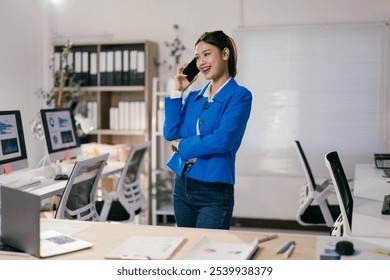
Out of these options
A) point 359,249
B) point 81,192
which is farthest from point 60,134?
point 359,249

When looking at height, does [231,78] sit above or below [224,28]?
below

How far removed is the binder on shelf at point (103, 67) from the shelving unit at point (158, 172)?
1.62 ft

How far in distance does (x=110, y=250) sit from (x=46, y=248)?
188mm

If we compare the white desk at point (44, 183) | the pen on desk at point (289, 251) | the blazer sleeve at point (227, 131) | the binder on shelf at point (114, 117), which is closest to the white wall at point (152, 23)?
the binder on shelf at point (114, 117)

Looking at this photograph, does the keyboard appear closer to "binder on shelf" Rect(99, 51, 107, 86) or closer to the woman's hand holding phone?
the woman's hand holding phone

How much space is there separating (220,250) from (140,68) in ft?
11.5

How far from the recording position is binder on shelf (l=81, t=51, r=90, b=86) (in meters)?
5.05

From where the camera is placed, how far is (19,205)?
1525 mm

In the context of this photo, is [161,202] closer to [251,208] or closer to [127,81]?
[251,208]

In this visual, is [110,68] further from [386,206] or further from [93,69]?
[386,206]

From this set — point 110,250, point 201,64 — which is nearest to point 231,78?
point 201,64

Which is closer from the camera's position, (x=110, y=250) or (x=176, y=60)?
(x=110, y=250)

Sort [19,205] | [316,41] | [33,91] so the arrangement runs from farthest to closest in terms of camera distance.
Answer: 1. [33,91]
2. [316,41]
3. [19,205]

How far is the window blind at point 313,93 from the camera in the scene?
15.2 feet
